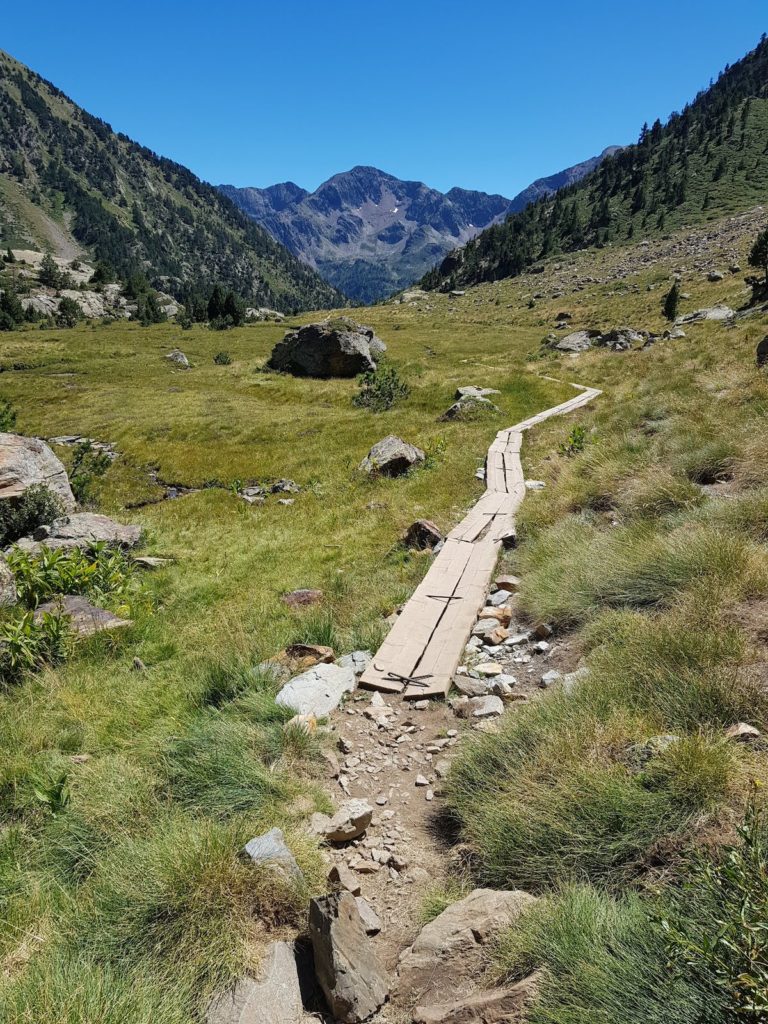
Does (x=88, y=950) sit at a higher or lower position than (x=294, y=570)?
higher

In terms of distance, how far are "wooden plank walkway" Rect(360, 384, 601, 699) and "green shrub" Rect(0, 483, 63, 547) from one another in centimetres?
1324

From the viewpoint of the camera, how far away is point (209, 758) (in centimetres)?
517

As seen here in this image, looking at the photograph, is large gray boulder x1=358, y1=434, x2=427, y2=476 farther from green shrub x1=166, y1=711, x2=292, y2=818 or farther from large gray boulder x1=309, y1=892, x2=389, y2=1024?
large gray boulder x1=309, y1=892, x2=389, y2=1024

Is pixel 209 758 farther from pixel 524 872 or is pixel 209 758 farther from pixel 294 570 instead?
pixel 294 570

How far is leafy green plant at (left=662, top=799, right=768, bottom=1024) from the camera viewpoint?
6.56 ft

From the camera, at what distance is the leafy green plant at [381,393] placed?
33469 millimetres

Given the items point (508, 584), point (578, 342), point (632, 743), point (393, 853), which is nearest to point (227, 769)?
point (393, 853)

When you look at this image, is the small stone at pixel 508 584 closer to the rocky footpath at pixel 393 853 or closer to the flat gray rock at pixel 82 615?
the rocky footpath at pixel 393 853

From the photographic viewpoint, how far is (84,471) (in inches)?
986

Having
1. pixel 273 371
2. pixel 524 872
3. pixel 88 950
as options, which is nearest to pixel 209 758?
pixel 88 950

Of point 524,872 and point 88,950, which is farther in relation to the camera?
point 524,872

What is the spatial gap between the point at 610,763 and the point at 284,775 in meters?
2.98

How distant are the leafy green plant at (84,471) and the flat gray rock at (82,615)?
36.2 feet

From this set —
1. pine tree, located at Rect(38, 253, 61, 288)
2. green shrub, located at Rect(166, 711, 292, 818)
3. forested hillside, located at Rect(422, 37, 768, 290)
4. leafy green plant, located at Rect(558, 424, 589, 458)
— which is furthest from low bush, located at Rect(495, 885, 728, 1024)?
pine tree, located at Rect(38, 253, 61, 288)
